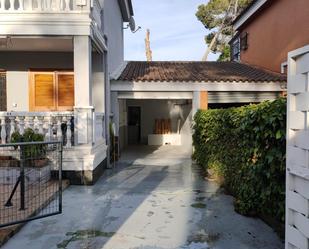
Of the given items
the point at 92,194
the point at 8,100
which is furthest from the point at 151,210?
the point at 8,100

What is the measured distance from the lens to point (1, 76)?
39.4 feet

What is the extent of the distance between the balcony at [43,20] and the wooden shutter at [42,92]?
3165mm

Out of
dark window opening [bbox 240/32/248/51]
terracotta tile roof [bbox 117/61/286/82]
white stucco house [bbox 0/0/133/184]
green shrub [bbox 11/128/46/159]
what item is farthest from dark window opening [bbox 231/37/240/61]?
green shrub [bbox 11/128/46/159]

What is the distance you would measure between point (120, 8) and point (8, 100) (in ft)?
24.2

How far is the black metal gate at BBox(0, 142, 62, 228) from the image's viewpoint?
5635 millimetres

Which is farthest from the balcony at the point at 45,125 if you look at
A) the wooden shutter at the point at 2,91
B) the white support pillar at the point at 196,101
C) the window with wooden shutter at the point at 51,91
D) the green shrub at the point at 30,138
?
the white support pillar at the point at 196,101

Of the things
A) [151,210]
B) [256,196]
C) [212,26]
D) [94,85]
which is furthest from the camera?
[212,26]

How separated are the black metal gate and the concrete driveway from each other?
0.27m

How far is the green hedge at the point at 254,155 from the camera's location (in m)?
4.48

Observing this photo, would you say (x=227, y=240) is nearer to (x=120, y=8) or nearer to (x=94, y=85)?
(x=94, y=85)

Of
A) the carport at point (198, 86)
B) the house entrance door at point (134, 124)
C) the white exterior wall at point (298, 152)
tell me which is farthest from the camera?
the house entrance door at point (134, 124)

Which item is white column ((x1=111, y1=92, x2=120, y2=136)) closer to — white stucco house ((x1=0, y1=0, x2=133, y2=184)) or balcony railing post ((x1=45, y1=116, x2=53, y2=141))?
white stucco house ((x1=0, y1=0, x2=133, y2=184))

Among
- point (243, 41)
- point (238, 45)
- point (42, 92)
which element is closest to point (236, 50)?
point (238, 45)

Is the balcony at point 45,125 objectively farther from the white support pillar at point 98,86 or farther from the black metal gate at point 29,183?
the white support pillar at point 98,86
